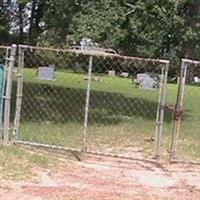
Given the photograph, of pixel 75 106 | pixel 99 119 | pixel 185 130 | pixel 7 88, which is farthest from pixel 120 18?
pixel 7 88

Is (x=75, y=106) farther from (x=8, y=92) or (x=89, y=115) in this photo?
(x=8, y=92)

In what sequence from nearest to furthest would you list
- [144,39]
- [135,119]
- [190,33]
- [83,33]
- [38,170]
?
[38,170] → [135,119] → [83,33] → [190,33] → [144,39]

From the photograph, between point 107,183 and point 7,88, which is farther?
point 7,88

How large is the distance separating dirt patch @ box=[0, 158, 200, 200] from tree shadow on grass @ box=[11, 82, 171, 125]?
15.1 ft

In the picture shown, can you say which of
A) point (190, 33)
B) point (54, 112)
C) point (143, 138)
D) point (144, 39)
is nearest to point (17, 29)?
point (144, 39)

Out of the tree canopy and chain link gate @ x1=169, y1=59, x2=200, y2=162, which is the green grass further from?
the tree canopy

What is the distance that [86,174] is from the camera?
8797 mm

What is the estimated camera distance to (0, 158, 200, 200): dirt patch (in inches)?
293

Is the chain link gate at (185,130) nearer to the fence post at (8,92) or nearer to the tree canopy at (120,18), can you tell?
the fence post at (8,92)

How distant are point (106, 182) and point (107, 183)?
64 millimetres

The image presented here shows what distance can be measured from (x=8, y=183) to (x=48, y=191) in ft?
1.71

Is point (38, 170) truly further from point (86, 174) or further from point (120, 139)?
point (120, 139)

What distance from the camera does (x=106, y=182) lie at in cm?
838

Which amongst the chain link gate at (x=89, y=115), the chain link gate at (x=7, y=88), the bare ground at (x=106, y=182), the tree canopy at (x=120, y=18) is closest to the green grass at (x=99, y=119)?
the chain link gate at (x=89, y=115)
